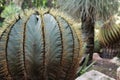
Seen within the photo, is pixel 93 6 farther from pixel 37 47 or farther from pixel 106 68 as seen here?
pixel 37 47

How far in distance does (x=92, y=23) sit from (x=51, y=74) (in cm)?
329

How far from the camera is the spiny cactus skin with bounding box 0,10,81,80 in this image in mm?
2693

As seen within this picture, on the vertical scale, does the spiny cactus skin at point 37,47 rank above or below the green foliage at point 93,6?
above

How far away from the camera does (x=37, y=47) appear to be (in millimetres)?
2686

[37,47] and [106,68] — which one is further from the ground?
[37,47]

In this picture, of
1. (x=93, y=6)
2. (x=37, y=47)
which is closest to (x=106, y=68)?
(x=93, y=6)

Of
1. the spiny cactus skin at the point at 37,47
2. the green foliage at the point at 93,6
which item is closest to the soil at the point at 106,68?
the green foliage at the point at 93,6

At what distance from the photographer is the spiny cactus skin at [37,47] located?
2.69 m

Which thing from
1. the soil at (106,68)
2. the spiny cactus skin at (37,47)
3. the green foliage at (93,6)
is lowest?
the soil at (106,68)

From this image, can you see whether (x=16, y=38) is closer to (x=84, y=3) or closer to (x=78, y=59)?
(x=78, y=59)

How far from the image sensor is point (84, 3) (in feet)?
19.7

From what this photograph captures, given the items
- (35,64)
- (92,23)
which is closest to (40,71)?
(35,64)

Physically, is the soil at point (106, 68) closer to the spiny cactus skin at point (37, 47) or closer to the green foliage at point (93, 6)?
the green foliage at point (93, 6)

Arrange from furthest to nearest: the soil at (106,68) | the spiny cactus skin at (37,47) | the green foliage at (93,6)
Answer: the green foliage at (93,6) < the soil at (106,68) < the spiny cactus skin at (37,47)
